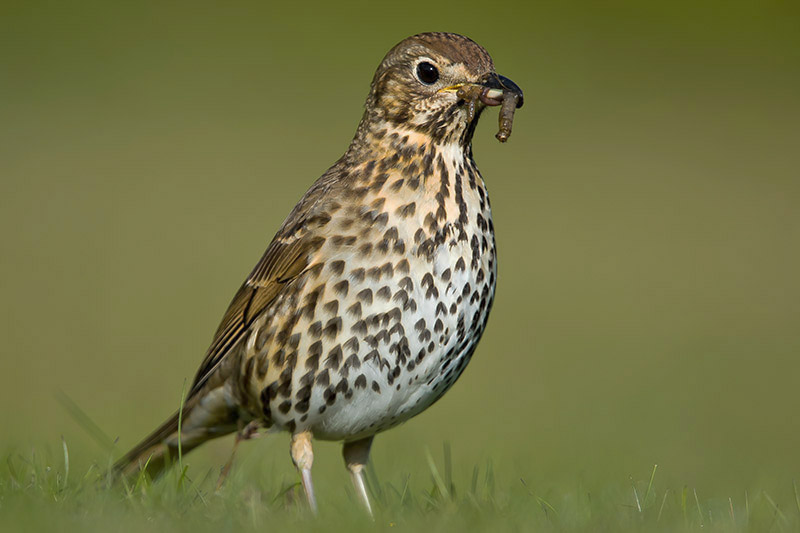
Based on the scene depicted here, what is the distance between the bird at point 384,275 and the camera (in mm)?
5109

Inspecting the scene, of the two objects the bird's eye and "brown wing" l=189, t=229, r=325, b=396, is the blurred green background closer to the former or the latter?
"brown wing" l=189, t=229, r=325, b=396

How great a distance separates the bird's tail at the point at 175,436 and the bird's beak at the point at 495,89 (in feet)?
6.39

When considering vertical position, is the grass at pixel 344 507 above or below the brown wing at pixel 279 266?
below

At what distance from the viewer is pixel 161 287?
13805mm

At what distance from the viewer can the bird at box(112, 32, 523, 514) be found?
16.8 feet

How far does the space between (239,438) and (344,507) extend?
81 centimetres

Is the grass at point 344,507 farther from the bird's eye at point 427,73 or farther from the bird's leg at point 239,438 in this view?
the bird's eye at point 427,73

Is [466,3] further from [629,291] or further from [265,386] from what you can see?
[265,386]

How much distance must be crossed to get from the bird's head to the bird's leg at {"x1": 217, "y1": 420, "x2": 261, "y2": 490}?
4.61 feet

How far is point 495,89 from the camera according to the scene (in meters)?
5.15

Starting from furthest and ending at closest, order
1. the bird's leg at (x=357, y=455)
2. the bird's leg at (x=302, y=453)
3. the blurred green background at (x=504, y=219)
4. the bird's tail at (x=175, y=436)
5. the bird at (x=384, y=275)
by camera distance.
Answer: the blurred green background at (x=504, y=219)
the bird's leg at (x=357, y=455)
the bird's tail at (x=175, y=436)
the bird's leg at (x=302, y=453)
the bird at (x=384, y=275)

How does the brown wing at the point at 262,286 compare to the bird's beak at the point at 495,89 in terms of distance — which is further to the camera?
the brown wing at the point at 262,286

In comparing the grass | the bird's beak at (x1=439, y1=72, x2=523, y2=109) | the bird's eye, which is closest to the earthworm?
the bird's beak at (x1=439, y1=72, x2=523, y2=109)

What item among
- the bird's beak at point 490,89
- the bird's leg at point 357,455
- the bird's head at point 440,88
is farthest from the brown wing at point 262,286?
the bird's beak at point 490,89
